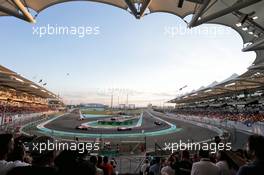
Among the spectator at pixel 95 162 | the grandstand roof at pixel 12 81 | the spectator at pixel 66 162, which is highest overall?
the grandstand roof at pixel 12 81

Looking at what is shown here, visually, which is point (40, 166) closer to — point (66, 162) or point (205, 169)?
point (66, 162)

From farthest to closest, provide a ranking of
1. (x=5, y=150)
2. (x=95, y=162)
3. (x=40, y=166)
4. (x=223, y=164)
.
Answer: (x=95, y=162) → (x=223, y=164) → (x=5, y=150) → (x=40, y=166)

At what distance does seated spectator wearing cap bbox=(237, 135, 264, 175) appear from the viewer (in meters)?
2.00

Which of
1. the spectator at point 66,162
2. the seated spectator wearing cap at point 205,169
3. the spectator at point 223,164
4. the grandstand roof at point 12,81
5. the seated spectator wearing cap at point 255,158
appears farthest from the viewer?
the grandstand roof at point 12,81

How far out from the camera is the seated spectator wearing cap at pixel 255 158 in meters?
2.00

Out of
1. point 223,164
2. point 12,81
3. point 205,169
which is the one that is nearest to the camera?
point 205,169

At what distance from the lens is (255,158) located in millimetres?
2127

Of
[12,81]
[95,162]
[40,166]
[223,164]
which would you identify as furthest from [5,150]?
[12,81]

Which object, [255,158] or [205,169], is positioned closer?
[255,158]

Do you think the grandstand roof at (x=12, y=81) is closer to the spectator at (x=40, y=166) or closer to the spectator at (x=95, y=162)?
the spectator at (x=95, y=162)

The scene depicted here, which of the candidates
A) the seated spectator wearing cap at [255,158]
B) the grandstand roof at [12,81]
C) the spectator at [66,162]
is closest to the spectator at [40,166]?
the spectator at [66,162]

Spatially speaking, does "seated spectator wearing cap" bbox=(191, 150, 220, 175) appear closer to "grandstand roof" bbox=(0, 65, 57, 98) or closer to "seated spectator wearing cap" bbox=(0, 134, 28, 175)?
"seated spectator wearing cap" bbox=(0, 134, 28, 175)

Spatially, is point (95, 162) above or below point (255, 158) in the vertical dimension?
below

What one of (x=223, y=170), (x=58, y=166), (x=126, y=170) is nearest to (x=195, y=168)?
(x=223, y=170)
